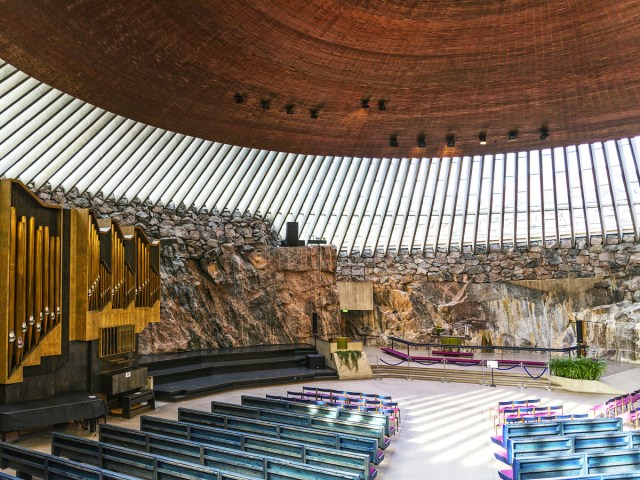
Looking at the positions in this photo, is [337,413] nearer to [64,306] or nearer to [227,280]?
[64,306]

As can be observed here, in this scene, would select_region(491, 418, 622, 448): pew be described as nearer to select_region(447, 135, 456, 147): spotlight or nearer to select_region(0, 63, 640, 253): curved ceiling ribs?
select_region(447, 135, 456, 147): spotlight

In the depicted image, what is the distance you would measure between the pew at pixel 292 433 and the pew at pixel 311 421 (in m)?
0.28

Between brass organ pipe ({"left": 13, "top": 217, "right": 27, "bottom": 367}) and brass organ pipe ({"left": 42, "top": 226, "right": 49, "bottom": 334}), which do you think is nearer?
brass organ pipe ({"left": 13, "top": 217, "right": 27, "bottom": 367})

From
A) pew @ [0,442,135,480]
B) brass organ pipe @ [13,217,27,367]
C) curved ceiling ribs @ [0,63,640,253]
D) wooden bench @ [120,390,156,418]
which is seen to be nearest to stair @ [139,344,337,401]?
wooden bench @ [120,390,156,418]

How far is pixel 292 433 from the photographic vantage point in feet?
23.6

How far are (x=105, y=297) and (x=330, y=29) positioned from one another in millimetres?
6280

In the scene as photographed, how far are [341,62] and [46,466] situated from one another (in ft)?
23.2

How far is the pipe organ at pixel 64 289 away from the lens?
7.66 metres

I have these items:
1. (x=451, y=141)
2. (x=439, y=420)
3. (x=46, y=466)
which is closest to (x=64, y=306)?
(x=46, y=466)

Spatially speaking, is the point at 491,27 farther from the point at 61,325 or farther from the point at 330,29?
the point at 61,325

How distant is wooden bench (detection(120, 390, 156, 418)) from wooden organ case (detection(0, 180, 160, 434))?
211mm

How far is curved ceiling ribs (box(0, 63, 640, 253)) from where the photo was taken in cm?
1423

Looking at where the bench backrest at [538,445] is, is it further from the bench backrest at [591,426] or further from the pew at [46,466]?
the pew at [46,466]

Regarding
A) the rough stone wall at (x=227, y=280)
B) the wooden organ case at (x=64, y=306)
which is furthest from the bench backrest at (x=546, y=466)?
the rough stone wall at (x=227, y=280)
